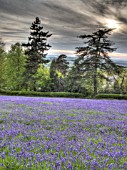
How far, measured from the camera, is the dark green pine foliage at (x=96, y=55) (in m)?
43.8

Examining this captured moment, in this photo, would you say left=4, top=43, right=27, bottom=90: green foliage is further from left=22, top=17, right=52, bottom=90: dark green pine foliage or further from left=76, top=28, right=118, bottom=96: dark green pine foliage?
left=76, top=28, right=118, bottom=96: dark green pine foliage

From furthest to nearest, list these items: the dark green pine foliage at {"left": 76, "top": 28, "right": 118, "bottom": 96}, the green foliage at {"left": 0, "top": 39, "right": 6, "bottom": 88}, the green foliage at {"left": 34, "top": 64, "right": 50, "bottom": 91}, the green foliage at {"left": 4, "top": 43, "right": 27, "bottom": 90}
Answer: the green foliage at {"left": 0, "top": 39, "right": 6, "bottom": 88} → the green foliage at {"left": 4, "top": 43, "right": 27, "bottom": 90} → the green foliage at {"left": 34, "top": 64, "right": 50, "bottom": 91} → the dark green pine foliage at {"left": 76, "top": 28, "right": 118, "bottom": 96}

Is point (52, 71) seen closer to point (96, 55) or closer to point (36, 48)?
point (36, 48)

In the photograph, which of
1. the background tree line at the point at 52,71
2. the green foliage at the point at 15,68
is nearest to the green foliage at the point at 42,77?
the background tree line at the point at 52,71

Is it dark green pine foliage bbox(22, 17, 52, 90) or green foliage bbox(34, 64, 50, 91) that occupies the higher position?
dark green pine foliage bbox(22, 17, 52, 90)

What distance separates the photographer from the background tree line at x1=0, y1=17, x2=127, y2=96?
44281 mm

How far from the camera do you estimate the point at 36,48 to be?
57.6 meters

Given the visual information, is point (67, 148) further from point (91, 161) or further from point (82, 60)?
point (82, 60)

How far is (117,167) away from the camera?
436cm

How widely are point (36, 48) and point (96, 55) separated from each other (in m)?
18.6

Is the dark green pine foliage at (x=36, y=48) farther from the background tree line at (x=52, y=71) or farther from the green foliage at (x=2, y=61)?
the green foliage at (x=2, y=61)

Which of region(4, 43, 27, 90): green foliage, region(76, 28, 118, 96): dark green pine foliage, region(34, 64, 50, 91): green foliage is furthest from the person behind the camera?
region(4, 43, 27, 90): green foliage

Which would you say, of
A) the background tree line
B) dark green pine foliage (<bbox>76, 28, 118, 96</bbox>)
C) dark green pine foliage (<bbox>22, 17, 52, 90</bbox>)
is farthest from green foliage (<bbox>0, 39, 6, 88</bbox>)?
dark green pine foliage (<bbox>76, 28, 118, 96</bbox>)

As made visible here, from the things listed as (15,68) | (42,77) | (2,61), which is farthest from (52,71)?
(2,61)
